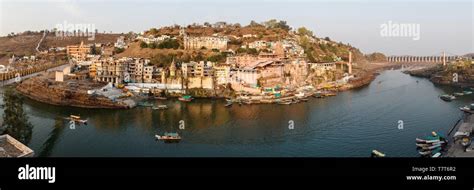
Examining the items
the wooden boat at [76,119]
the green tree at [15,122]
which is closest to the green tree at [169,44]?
the wooden boat at [76,119]

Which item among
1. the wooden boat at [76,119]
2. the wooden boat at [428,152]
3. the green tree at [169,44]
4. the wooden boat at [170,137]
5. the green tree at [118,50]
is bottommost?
the wooden boat at [428,152]

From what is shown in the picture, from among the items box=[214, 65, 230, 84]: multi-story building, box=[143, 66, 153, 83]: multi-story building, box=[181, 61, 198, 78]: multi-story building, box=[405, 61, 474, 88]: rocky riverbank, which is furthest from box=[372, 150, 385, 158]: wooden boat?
box=[405, 61, 474, 88]: rocky riverbank

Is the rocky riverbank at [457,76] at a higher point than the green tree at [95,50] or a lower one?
lower

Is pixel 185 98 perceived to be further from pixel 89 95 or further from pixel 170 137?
pixel 170 137

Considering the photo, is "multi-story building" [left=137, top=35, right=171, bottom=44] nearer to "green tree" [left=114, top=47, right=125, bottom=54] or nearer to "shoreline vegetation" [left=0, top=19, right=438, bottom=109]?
"shoreline vegetation" [left=0, top=19, right=438, bottom=109]

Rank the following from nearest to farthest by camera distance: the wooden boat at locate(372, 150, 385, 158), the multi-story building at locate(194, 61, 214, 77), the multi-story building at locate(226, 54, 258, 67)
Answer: the wooden boat at locate(372, 150, 385, 158) → the multi-story building at locate(194, 61, 214, 77) → the multi-story building at locate(226, 54, 258, 67)

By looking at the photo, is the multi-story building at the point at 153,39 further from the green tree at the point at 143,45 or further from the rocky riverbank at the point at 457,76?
the rocky riverbank at the point at 457,76

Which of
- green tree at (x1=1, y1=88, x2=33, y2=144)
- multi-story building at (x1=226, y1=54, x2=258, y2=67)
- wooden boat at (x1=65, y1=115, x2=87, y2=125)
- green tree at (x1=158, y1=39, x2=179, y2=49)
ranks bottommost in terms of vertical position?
wooden boat at (x1=65, y1=115, x2=87, y2=125)

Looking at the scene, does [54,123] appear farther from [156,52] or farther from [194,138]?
[156,52]
